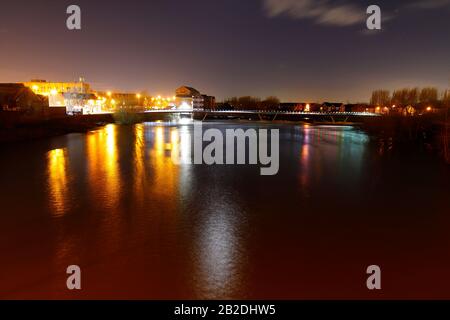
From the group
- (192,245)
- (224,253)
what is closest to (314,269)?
(224,253)

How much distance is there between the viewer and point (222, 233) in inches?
369

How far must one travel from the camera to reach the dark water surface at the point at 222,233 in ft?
22.1

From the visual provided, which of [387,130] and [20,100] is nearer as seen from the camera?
[387,130]

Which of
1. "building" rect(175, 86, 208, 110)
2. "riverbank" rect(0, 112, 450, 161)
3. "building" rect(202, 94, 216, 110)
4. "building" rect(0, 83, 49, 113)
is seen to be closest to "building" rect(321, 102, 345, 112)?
"building" rect(202, 94, 216, 110)

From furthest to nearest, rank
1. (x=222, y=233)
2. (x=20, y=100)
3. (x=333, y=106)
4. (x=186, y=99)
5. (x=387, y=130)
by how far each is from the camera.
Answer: (x=333, y=106) < (x=186, y=99) < (x=20, y=100) < (x=387, y=130) < (x=222, y=233)

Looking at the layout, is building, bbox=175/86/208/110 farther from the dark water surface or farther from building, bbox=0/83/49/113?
the dark water surface

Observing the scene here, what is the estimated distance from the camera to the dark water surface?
22.1ft

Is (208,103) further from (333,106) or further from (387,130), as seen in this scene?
(387,130)

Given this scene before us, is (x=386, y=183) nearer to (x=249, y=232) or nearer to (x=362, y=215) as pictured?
(x=362, y=215)

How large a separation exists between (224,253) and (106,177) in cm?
1073

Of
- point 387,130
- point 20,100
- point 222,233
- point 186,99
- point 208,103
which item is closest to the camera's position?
point 222,233

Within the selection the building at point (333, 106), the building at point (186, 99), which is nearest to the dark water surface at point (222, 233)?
the building at point (186, 99)

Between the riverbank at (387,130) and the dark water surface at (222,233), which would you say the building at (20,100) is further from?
the dark water surface at (222,233)

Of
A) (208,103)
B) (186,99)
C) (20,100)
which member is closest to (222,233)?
(20,100)
